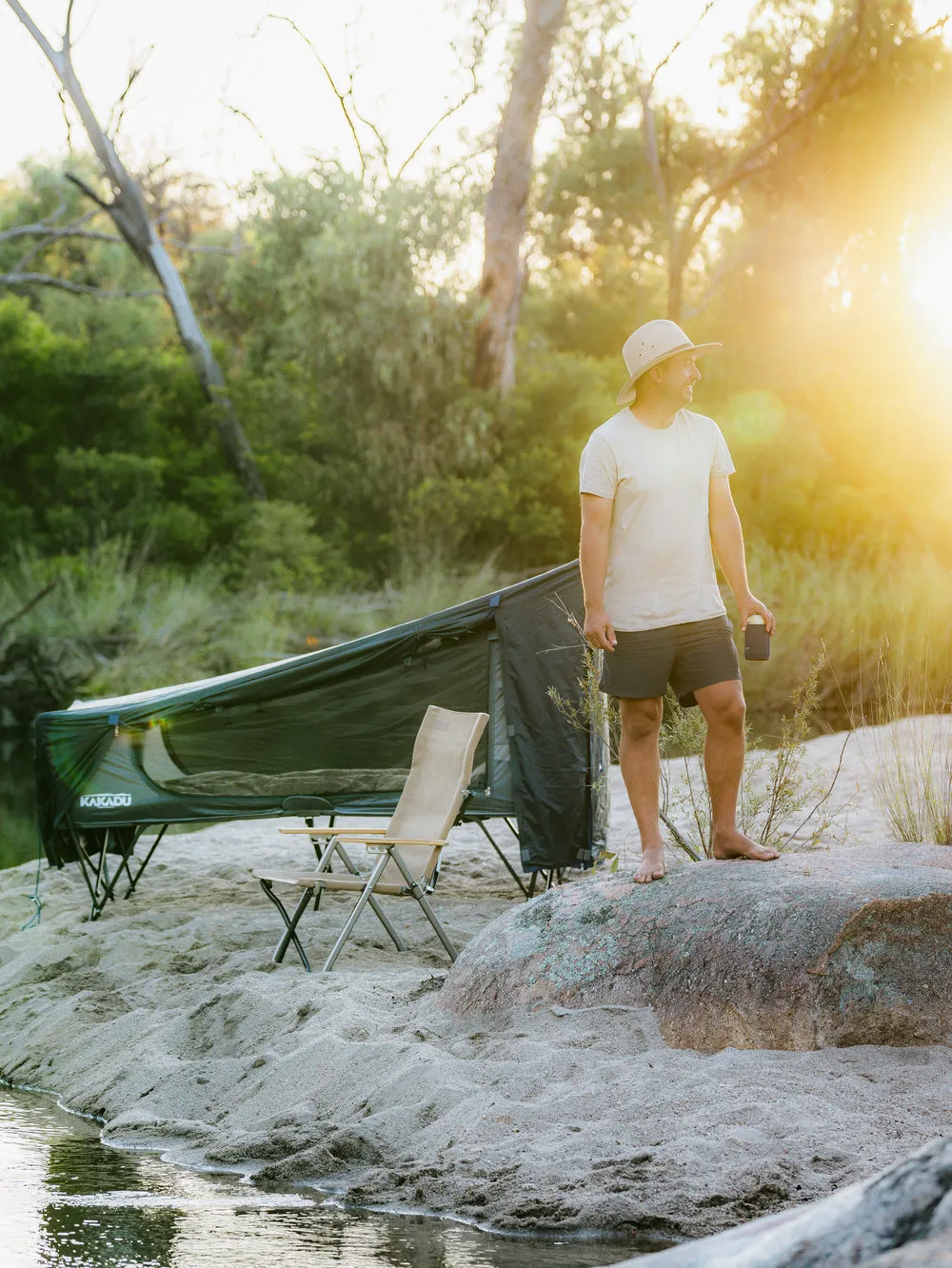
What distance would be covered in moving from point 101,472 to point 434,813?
17.1 metres

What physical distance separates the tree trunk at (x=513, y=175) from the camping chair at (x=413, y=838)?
14008mm

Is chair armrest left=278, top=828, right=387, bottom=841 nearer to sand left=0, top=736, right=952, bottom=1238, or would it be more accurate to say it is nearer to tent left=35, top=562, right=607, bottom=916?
sand left=0, top=736, right=952, bottom=1238

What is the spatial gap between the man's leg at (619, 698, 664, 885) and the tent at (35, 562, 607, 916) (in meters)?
2.08

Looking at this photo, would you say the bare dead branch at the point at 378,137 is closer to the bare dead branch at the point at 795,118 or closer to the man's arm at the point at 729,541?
the bare dead branch at the point at 795,118

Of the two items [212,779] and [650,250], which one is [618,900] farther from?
[650,250]

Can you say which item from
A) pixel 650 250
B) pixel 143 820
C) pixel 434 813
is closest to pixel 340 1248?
pixel 434 813

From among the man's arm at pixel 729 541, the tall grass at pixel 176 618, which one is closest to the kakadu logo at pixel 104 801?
the man's arm at pixel 729 541

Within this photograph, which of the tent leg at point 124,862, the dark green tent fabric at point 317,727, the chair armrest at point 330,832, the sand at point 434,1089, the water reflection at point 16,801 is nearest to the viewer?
the sand at point 434,1089

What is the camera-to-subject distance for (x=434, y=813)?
6.03m

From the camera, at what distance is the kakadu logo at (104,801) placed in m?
6.92

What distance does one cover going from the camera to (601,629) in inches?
167

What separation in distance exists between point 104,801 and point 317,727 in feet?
3.42

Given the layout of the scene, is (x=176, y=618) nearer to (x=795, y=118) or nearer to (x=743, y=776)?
(x=795, y=118)

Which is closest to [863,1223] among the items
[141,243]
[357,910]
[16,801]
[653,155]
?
[357,910]
